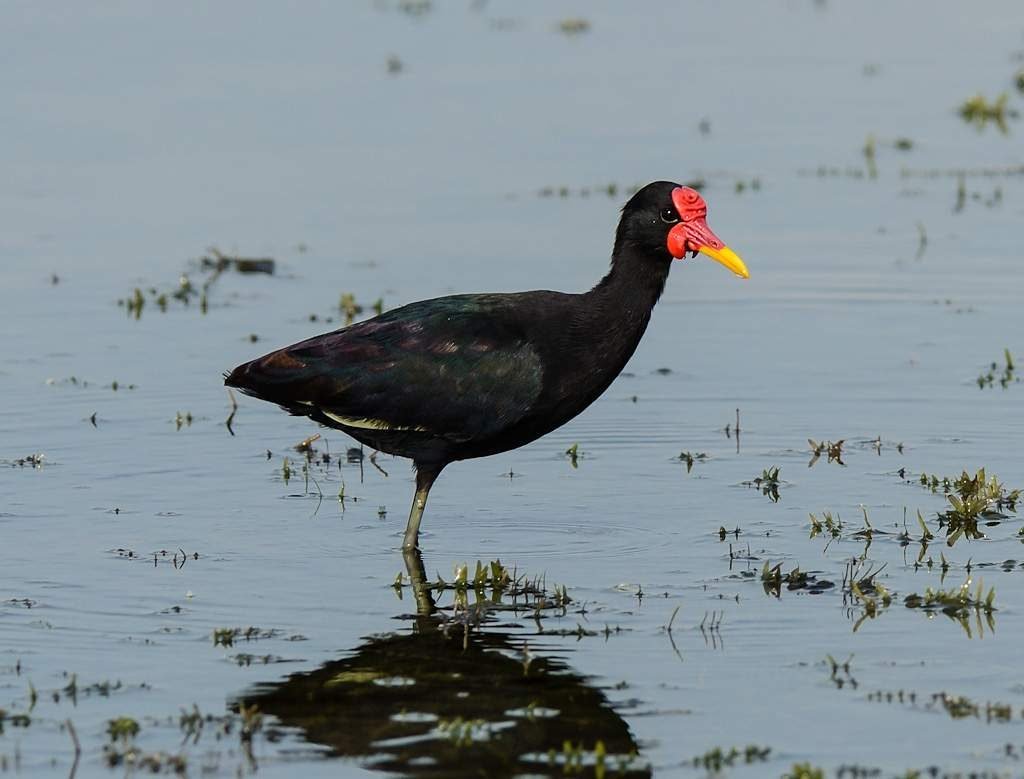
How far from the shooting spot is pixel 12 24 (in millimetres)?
26641

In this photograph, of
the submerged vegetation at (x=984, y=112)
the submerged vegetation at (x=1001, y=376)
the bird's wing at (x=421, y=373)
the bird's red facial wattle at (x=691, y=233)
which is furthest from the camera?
the submerged vegetation at (x=984, y=112)

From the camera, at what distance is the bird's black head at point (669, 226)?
10906mm

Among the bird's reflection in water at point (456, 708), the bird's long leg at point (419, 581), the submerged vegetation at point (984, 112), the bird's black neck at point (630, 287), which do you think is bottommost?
the bird's reflection in water at point (456, 708)

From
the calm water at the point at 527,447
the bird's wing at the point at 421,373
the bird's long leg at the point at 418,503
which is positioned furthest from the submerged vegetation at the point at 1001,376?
the bird's long leg at the point at 418,503

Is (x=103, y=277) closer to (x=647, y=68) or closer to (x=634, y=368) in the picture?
(x=634, y=368)

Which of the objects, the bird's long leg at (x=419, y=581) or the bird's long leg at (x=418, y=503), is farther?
the bird's long leg at (x=418, y=503)

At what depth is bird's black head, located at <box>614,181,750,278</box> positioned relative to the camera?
10.9 meters

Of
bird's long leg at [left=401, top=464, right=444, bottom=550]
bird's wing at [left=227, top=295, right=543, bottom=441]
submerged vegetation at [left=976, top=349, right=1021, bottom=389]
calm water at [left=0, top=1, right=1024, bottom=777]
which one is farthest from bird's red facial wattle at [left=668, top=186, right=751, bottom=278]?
submerged vegetation at [left=976, top=349, right=1021, bottom=389]

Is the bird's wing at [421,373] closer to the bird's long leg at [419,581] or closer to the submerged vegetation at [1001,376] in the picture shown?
the bird's long leg at [419,581]

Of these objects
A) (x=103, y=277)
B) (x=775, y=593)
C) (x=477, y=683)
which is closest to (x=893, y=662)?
(x=775, y=593)

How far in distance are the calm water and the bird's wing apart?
0.62 meters

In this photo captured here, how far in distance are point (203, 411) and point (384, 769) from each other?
610 cm

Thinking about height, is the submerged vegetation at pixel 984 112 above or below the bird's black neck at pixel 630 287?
above

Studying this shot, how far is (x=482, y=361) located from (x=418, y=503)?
2.65 ft
